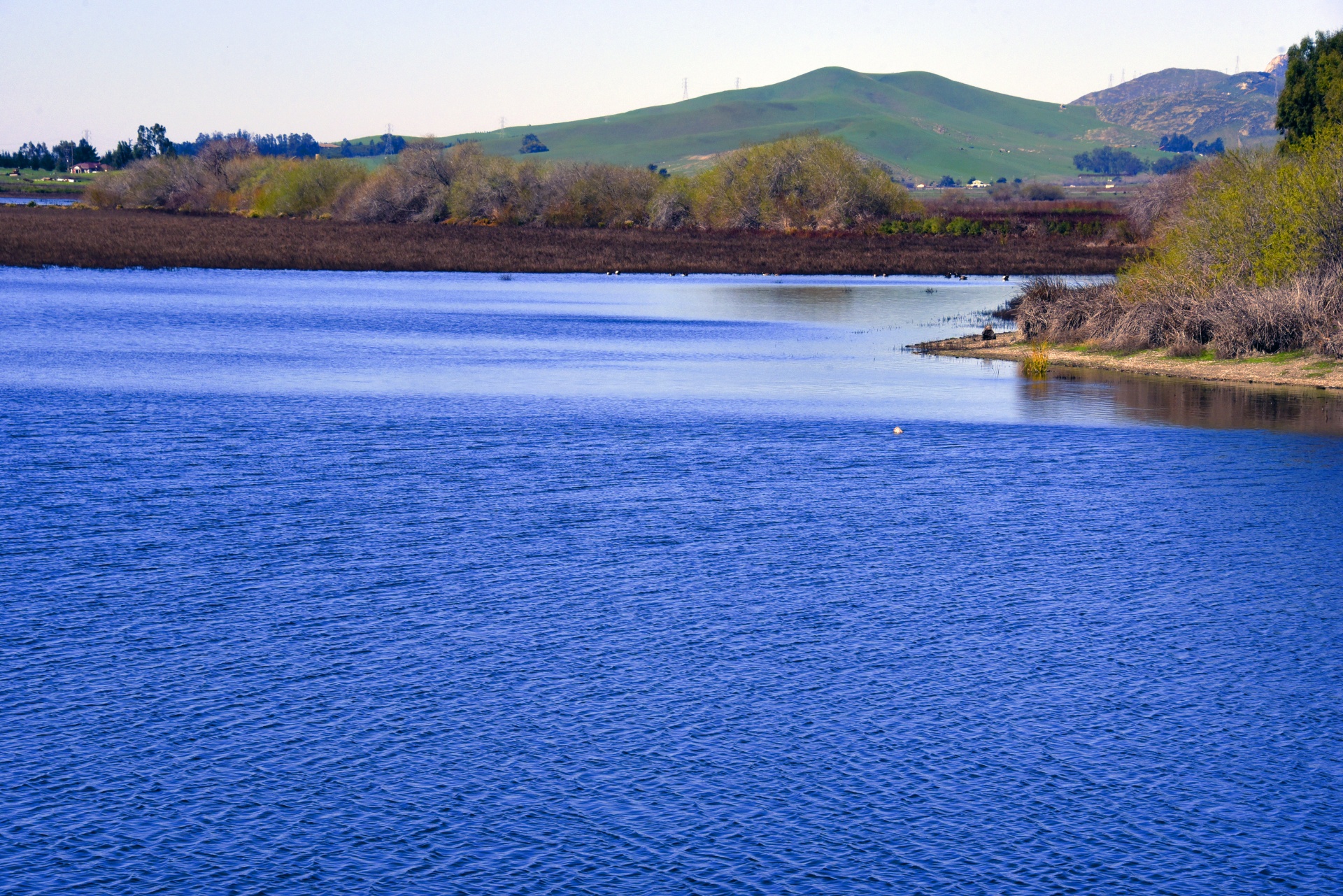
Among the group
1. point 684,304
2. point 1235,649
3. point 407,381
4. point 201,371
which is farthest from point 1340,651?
point 684,304

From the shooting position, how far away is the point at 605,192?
477ft

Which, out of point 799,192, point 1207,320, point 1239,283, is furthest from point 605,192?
point 1207,320

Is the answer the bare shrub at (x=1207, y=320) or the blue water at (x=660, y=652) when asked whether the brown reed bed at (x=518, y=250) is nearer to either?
the bare shrub at (x=1207, y=320)

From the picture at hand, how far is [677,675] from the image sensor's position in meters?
12.2

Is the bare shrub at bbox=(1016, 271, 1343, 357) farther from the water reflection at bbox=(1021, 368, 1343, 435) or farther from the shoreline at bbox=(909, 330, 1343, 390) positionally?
the water reflection at bbox=(1021, 368, 1343, 435)

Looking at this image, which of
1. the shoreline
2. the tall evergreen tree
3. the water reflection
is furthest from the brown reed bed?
the water reflection

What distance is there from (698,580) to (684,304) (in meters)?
50.2

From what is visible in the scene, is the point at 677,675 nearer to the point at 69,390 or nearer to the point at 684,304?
the point at 69,390

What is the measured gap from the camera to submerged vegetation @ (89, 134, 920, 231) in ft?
447

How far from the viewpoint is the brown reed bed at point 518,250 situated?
87.8 metres

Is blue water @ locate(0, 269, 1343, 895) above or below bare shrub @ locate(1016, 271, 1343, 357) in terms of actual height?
below

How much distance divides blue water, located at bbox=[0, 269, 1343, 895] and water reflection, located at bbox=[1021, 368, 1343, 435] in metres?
0.71

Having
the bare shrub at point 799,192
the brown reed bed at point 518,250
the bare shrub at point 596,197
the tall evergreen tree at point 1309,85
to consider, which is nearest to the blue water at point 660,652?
the tall evergreen tree at point 1309,85

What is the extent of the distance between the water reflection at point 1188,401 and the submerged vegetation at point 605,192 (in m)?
96.3
